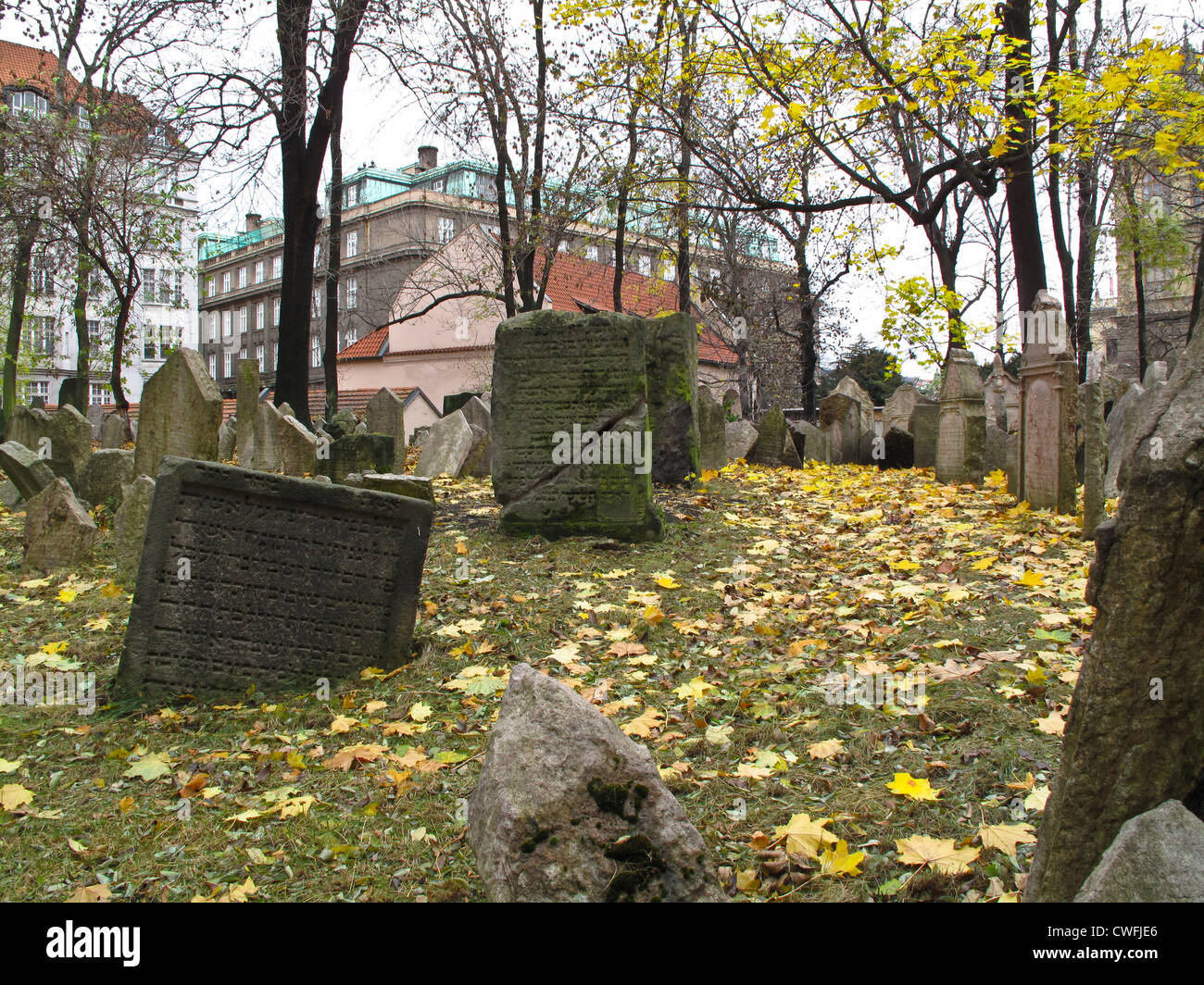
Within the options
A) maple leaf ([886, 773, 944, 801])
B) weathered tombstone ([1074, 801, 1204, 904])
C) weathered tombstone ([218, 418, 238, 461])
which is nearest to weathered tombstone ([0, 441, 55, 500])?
weathered tombstone ([218, 418, 238, 461])

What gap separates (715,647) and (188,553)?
118 inches

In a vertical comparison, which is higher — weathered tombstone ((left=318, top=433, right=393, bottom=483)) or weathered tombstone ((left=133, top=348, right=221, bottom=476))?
weathered tombstone ((left=133, top=348, right=221, bottom=476))

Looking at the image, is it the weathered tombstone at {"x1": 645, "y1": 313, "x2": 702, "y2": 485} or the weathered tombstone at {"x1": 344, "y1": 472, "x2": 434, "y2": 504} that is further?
the weathered tombstone at {"x1": 645, "y1": 313, "x2": 702, "y2": 485}

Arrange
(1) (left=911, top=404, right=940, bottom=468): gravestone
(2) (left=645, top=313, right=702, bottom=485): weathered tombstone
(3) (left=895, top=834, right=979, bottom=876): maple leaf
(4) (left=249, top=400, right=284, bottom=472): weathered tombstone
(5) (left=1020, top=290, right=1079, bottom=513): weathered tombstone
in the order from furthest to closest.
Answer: (1) (left=911, top=404, right=940, bottom=468): gravestone → (4) (left=249, top=400, right=284, bottom=472): weathered tombstone → (2) (left=645, top=313, right=702, bottom=485): weathered tombstone → (5) (left=1020, top=290, right=1079, bottom=513): weathered tombstone → (3) (left=895, top=834, right=979, bottom=876): maple leaf

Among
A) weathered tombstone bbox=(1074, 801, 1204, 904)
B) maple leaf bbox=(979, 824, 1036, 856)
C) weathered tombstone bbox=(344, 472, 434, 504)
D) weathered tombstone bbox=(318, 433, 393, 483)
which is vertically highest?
weathered tombstone bbox=(318, 433, 393, 483)

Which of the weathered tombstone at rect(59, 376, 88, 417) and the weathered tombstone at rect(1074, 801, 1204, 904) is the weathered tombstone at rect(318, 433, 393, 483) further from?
the weathered tombstone at rect(59, 376, 88, 417)

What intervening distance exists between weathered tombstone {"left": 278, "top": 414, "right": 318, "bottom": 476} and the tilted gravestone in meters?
5.51

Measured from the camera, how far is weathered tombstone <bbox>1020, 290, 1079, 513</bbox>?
834 cm

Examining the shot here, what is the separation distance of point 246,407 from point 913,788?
11259mm

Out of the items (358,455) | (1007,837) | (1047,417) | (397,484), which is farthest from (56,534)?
(1047,417)

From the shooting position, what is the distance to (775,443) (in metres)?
14.5

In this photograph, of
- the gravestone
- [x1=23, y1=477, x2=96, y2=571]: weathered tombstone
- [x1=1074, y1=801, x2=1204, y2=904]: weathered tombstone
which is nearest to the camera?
[x1=1074, y1=801, x2=1204, y2=904]: weathered tombstone

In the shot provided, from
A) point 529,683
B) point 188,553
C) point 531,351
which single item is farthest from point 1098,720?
point 531,351
